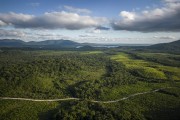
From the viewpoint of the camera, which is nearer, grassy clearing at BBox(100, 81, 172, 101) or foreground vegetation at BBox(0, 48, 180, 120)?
foreground vegetation at BBox(0, 48, 180, 120)

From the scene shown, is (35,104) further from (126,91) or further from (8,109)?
(126,91)

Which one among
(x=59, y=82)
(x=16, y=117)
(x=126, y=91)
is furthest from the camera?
(x=59, y=82)

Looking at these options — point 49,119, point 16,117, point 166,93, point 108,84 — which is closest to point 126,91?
point 108,84

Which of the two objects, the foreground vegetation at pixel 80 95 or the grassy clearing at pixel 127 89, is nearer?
→ the foreground vegetation at pixel 80 95

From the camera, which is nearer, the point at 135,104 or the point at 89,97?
the point at 135,104

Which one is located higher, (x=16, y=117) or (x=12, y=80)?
(x=12, y=80)

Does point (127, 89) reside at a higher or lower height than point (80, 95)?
higher

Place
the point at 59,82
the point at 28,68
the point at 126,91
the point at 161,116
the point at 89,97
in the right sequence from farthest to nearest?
the point at 28,68 < the point at 59,82 < the point at 126,91 < the point at 89,97 < the point at 161,116

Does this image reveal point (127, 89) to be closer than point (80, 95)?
No

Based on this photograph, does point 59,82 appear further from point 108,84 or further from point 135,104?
point 135,104

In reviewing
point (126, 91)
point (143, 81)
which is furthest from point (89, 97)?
point (143, 81)
